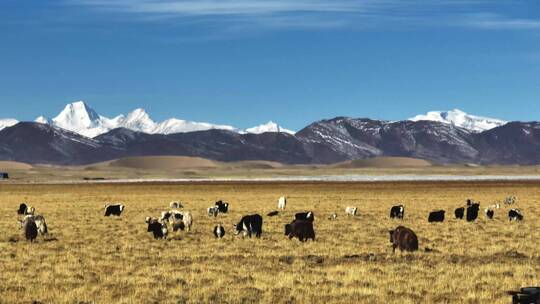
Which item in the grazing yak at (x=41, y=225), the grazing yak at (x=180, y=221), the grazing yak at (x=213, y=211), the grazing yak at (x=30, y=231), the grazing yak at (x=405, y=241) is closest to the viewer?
the grazing yak at (x=405, y=241)

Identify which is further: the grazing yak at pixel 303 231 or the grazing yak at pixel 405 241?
the grazing yak at pixel 303 231

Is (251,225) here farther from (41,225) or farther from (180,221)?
(41,225)

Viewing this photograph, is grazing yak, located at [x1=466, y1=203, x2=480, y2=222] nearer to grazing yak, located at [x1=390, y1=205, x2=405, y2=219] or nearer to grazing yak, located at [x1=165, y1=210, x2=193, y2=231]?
grazing yak, located at [x1=390, y1=205, x2=405, y2=219]

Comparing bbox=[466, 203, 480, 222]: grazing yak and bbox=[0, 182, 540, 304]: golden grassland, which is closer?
bbox=[0, 182, 540, 304]: golden grassland

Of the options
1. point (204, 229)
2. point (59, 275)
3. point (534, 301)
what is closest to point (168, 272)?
point (59, 275)

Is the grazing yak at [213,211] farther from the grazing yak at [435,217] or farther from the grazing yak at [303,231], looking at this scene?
the grazing yak at [303,231]

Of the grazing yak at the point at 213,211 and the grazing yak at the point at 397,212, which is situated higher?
the grazing yak at the point at 397,212

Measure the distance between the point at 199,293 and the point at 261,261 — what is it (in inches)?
215

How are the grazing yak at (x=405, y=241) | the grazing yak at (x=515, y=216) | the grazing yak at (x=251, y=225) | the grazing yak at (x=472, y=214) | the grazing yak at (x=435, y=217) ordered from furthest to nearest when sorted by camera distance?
the grazing yak at (x=472, y=214) → the grazing yak at (x=515, y=216) → the grazing yak at (x=435, y=217) → the grazing yak at (x=251, y=225) → the grazing yak at (x=405, y=241)

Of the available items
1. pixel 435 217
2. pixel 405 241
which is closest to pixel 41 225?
pixel 405 241

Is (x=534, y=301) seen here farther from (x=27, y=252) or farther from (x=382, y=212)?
(x=382, y=212)

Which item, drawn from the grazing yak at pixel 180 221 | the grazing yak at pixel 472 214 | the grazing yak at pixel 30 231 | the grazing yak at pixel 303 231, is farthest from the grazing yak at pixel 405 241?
the grazing yak at pixel 472 214

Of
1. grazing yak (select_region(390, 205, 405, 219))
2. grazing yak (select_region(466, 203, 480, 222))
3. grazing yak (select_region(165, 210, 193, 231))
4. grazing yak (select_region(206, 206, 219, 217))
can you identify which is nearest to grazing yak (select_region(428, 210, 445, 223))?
grazing yak (select_region(466, 203, 480, 222))

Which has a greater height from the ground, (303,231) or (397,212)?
(397,212)
